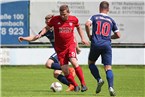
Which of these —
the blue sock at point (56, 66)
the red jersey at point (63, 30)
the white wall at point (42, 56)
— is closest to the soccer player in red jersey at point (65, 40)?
the red jersey at point (63, 30)

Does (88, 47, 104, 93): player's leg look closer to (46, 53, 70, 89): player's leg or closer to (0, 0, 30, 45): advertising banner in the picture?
(46, 53, 70, 89): player's leg

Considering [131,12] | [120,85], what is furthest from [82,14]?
[120,85]

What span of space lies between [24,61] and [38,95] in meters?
13.5

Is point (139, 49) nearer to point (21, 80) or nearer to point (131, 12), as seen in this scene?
point (131, 12)

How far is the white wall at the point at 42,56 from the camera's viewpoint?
26906 mm

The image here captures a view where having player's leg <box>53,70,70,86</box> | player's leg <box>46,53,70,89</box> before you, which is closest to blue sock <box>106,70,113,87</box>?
player's leg <box>53,70,70,86</box>

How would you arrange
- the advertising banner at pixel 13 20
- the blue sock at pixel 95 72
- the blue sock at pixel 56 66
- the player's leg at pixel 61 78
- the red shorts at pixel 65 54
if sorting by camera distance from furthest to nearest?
1. the advertising banner at pixel 13 20
2. the blue sock at pixel 56 66
3. the player's leg at pixel 61 78
4. the red shorts at pixel 65 54
5. the blue sock at pixel 95 72

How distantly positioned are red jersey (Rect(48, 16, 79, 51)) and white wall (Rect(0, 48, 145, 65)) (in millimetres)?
12839

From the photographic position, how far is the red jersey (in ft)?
45.9

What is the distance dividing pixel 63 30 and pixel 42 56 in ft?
42.8

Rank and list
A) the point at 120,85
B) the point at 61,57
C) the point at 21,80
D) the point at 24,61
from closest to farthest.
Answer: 1. the point at 61,57
2. the point at 120,85
3. the point at 21,80
4. the point at 24,61

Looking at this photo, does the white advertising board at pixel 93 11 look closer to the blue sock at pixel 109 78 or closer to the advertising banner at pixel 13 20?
the advertising banner at pixel 13 20

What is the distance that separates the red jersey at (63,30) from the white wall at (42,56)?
42.1 ft

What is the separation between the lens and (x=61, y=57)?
14.0 m
